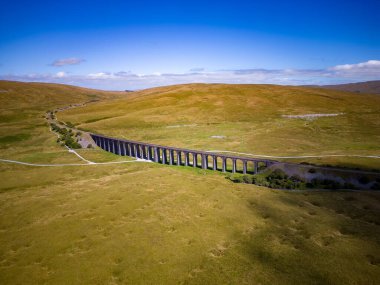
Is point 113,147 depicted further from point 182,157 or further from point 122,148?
point 182,157

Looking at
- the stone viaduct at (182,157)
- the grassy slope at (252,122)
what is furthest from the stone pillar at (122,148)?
the grassy slope at (252,122)

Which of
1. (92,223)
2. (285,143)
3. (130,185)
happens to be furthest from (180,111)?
(92,223)

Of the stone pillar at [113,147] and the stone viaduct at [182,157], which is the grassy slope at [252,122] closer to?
the stone viaduct at [182,157]

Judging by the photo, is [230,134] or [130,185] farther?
[230,134]

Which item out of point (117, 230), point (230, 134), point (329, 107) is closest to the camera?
point (117, 230)

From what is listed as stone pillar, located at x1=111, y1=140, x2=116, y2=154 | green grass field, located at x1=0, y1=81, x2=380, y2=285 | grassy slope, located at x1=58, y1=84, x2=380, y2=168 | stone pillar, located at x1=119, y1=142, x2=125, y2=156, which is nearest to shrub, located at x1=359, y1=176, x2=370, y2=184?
green grass field, located at x1=0, y1=81, x2=380, y2=285

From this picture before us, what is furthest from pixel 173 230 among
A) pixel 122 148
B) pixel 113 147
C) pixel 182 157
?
pixel 113 147

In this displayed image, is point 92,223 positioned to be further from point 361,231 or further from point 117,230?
point 361,231
